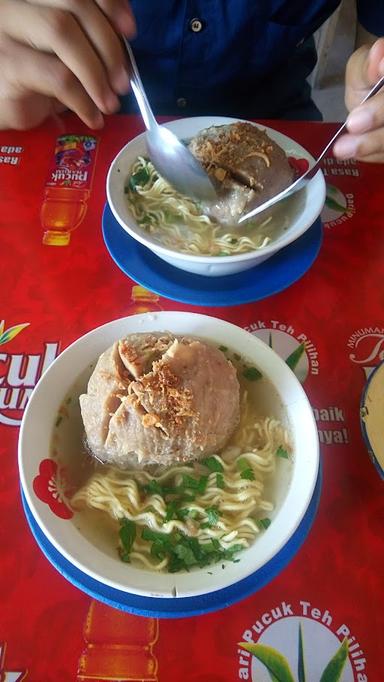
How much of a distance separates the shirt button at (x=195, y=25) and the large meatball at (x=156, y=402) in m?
0.89

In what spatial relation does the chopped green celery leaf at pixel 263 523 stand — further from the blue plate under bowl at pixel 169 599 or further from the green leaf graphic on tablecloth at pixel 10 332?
the green leaf graphic on tablecloth at pixel 10 332

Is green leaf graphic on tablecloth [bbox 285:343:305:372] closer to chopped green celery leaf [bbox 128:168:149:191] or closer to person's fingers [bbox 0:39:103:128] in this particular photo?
chopped green celery leaf [bbox 128:168:149:191]

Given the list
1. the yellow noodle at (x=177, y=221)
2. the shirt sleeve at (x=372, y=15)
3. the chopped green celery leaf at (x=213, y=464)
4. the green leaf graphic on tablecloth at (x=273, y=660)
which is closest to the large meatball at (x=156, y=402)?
the chopped green celery leaf at (x=213, y=464)

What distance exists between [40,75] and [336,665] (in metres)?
1.13

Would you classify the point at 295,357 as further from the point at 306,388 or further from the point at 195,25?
the point at 195,25

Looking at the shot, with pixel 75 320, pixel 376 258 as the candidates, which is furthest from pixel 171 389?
pixel 376 258

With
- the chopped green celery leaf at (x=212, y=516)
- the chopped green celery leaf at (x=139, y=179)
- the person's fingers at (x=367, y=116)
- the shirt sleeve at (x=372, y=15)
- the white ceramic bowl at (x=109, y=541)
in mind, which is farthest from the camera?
the shirt sleeve at (x=372, y=15)

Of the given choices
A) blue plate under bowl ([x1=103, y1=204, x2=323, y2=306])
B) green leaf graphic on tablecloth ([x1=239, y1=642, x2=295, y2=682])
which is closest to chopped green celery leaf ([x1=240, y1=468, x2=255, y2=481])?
green leaf graphic on tablecloth ([x1=239, y1=642, x2=295, y2=682])

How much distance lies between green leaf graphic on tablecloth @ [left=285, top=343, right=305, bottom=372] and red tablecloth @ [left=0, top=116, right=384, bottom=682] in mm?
11

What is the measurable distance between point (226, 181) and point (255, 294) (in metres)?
0.25

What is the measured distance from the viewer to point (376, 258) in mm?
1149

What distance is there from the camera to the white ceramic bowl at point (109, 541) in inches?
26.4

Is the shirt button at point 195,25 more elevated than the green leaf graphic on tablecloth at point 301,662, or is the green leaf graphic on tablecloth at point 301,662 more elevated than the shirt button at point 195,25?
the shirt button at point 195,25

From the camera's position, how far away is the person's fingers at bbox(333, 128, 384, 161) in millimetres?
1040
